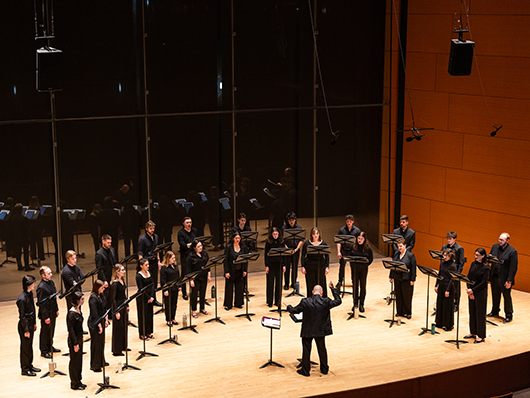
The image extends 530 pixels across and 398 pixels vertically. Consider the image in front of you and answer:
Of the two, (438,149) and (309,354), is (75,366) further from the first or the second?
(438,149)

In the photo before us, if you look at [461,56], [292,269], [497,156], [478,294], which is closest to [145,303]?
[292,269]

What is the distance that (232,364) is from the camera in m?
8.67

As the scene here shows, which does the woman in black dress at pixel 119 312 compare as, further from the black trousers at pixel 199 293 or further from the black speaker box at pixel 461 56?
the black speaker box at pixel 461 56

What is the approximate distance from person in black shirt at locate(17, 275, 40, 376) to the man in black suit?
116 inches

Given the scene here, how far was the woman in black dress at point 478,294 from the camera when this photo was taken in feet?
29.7

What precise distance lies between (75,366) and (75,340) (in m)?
0.33

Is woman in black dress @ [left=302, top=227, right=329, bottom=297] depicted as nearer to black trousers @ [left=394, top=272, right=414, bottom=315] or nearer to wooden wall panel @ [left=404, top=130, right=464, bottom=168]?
black trousers @ [left=394, top=272, right=414, bottom=315]

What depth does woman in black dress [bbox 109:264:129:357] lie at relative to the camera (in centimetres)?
861

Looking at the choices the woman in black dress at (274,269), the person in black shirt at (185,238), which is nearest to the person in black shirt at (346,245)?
the woman in black dress at (274,269)

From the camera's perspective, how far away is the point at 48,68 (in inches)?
330

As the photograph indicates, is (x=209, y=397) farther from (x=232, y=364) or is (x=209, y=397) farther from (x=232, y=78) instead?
(x=232, y=78)

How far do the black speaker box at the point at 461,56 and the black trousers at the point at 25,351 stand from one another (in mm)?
6199

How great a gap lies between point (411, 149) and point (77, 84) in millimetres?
5535

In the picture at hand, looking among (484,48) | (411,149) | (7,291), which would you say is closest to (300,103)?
(411,149)
